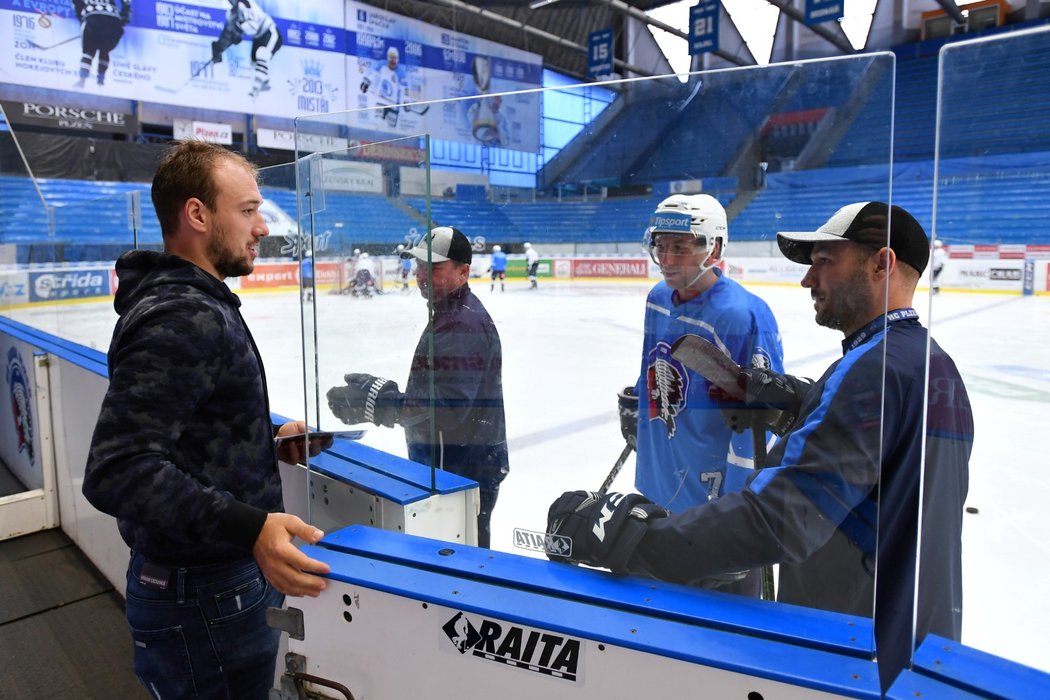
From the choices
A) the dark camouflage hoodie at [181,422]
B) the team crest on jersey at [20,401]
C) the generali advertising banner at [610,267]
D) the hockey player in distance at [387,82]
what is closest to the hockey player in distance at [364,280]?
the dark camouflage hoodie at [181,422]

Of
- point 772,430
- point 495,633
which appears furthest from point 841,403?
point 495,633

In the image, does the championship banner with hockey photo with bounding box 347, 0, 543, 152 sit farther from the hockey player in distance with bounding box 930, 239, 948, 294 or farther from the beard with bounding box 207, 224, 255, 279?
the hockey player in distance with bounding box 930, 239, 948, 294

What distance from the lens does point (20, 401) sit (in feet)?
11.1

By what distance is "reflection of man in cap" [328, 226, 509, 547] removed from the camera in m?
1.15

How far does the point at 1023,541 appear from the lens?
712 mm

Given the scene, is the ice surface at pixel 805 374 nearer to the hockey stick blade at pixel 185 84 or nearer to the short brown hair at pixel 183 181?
the short brown hair at pixel 183 181

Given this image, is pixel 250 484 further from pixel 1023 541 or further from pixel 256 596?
pixel 1023 541

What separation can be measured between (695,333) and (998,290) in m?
0.33

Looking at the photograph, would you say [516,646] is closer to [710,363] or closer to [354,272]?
[710,363]

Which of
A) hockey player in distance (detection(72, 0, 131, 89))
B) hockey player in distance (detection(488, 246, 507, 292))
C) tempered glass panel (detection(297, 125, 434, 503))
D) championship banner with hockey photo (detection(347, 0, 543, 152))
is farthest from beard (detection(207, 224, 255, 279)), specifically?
hockey player in distance (detection(72, 0, 131, 89))

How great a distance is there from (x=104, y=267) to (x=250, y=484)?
117 inches

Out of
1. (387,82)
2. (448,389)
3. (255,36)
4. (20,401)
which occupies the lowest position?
(20,401)

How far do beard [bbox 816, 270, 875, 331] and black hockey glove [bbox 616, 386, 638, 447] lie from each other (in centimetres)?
43

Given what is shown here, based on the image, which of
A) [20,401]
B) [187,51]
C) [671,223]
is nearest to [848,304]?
[671,223]
